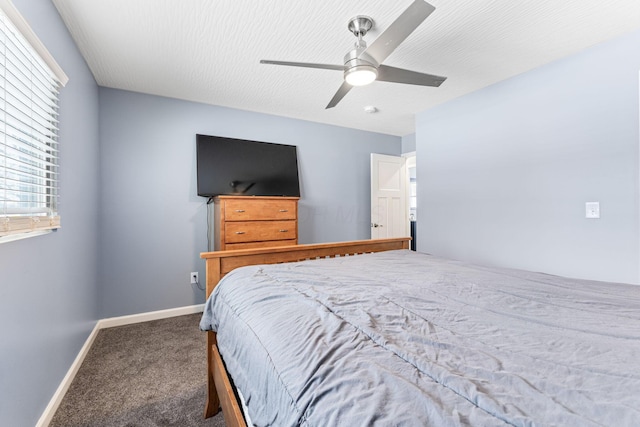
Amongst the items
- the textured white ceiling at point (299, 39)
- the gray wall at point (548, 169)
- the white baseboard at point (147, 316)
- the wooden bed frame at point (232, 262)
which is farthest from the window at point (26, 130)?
the gray wall at point (548, 169)

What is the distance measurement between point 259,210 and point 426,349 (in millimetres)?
2505

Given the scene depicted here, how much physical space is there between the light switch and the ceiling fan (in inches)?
61.2

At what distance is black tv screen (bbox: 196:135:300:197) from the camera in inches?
128

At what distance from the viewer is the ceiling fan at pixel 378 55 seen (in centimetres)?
145

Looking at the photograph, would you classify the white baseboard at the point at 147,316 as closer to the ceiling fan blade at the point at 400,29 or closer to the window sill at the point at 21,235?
the window sill at the point at 21,235

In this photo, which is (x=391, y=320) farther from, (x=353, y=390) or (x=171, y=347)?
(x=171, y=347)

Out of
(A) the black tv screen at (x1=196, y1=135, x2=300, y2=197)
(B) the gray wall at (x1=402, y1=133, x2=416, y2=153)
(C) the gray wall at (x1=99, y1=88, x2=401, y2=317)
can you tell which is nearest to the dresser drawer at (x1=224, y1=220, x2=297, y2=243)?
(A) the black tv screen at (x1=196, y1=135, x2=300, y2=197)

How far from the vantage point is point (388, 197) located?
4469 mm

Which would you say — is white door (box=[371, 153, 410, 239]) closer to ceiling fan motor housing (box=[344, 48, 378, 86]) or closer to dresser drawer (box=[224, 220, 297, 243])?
dresser drawer (box=[224, 220, 297, 243])

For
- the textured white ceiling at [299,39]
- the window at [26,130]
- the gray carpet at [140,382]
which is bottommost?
the gray carpet at [140,382]

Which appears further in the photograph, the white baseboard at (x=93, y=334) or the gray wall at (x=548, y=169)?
the gray wall at (x=548, y=169)

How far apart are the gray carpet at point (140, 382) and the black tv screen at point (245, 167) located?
1.54m

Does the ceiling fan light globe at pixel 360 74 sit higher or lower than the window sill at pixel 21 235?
higher

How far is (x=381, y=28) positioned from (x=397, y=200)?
2.91 metres
